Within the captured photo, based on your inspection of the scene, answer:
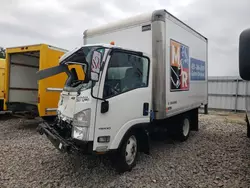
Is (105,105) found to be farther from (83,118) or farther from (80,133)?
(80,133)

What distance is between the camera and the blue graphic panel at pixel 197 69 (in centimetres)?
574

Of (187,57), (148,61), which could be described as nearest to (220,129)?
(187,57)

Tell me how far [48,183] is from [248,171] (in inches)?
147

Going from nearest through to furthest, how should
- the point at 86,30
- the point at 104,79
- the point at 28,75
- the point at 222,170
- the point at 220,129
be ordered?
1. the point at 104,79
2. the point at 222,170
3. the point at 86,30
4. the point at 220,129
5. the point at 28,75

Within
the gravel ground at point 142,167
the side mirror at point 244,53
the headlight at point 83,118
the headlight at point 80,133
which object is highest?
the side mirror at point 244,53

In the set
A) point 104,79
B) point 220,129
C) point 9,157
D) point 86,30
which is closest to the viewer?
point 104,79

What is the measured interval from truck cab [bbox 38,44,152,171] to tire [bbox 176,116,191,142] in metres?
1.97

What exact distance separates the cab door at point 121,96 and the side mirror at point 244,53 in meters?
1.96

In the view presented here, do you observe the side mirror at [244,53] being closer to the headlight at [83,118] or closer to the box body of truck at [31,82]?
the headlight at [83,118]

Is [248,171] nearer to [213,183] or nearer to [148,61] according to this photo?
[213,183]

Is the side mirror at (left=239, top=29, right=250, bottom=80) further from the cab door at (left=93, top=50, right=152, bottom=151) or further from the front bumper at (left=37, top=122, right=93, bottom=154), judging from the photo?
the front bumper at (left=37, top=122, right=93, bottom=154)

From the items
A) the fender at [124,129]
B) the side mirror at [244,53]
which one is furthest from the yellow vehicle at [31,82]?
the side mirror at [244,53]

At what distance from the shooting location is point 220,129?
7684mm

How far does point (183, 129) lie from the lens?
228 inches
